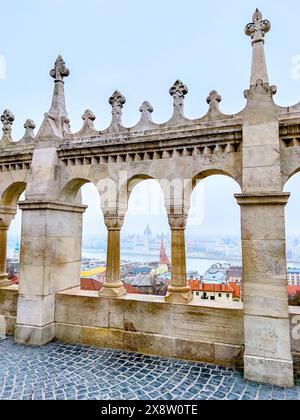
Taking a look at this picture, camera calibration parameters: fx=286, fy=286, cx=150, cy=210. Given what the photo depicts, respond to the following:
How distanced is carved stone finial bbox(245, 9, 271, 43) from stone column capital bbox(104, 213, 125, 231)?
3335 mm

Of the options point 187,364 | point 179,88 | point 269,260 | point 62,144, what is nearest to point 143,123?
point 179,88

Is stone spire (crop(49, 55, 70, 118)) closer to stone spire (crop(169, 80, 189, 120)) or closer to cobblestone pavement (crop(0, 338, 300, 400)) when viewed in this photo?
stone spire (crop(169, 80, 189, 120))

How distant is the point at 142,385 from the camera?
11.0 feet

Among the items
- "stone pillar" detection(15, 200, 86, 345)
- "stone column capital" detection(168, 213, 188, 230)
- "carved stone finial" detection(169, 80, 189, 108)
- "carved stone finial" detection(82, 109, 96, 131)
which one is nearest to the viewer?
"stone column capital" detection(168, 213, 188, 230)

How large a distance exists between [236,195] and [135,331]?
2578mm

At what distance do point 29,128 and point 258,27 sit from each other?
432 centimetres

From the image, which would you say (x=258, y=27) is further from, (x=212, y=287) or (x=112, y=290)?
(x=212, y=287)

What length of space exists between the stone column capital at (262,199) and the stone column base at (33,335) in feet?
12.2

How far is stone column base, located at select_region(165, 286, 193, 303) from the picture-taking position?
4.29 meters

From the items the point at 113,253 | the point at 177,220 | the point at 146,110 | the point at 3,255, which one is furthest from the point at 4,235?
the point at 146,110

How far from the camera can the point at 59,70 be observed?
541cm

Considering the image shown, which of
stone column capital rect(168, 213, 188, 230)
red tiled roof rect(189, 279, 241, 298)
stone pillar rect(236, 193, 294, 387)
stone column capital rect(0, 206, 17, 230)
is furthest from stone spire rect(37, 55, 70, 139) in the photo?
red tiled roof rect(189, 279, 241, 298)

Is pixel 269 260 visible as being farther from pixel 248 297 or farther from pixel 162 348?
pixel 162 348
